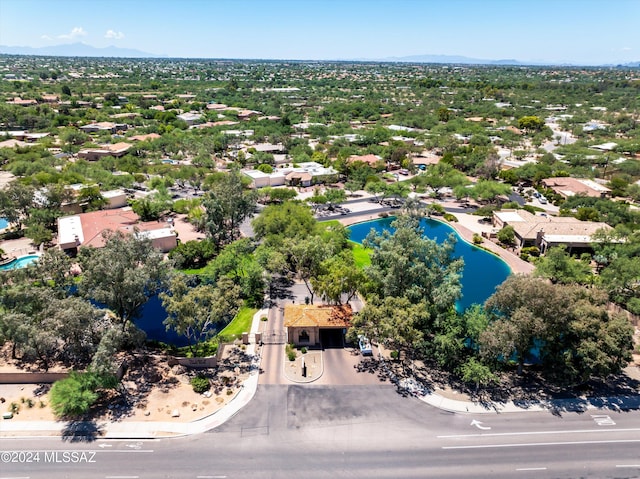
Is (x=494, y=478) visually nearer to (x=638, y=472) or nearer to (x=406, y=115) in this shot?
(x=638, y=472)

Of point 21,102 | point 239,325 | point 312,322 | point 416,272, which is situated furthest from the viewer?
point 21,102

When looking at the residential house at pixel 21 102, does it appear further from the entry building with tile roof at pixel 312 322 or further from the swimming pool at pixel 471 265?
the entry building with tile roof at pixel 312 322

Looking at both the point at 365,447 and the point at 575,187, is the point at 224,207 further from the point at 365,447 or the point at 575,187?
the point at 575,187

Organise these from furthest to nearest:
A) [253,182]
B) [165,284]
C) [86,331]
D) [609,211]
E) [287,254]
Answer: [253,182], [609,211], [287,254], [165,284], [86,331]

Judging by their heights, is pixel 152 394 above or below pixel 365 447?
above

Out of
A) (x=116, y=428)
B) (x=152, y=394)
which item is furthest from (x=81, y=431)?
(x=152, y=394)

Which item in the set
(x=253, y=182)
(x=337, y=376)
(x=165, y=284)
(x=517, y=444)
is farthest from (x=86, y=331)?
(x=253, y=182)

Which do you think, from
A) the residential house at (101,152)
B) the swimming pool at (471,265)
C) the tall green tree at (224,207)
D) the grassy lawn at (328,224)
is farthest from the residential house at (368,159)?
the residential house at (101,152)
